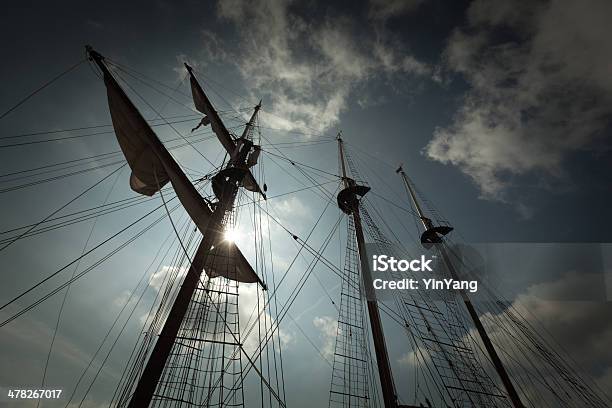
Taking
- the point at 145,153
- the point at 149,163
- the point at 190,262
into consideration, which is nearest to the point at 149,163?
the point at 149,163

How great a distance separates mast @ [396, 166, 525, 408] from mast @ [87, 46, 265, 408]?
14155mm

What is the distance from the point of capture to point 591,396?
12.0 m

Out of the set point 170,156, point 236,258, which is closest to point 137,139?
point 170,156

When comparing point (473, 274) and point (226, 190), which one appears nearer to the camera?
point (226, 190)

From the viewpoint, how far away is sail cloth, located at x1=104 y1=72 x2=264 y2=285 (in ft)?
31.4

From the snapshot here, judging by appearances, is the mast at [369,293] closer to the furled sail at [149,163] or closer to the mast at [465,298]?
the furled sail at [149,163]

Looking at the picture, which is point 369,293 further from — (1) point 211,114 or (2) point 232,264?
(1) point 211,114

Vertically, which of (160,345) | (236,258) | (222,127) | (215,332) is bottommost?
(160,345)

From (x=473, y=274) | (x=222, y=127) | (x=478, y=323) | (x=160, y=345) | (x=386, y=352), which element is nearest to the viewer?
(x=160, y=345)

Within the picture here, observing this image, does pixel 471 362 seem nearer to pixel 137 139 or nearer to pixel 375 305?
pixel 375 305

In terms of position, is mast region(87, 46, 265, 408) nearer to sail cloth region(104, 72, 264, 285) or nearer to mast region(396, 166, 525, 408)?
sail cloth region(104, 72, 264, 285)

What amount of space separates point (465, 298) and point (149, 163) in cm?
2112

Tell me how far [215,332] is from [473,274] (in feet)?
57.5

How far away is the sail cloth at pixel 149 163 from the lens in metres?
9.59
